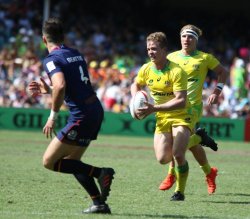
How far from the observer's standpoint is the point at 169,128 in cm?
1067

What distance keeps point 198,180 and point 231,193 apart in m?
1.73

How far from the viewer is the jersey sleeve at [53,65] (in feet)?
28.5

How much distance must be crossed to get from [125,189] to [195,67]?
194 centimetres

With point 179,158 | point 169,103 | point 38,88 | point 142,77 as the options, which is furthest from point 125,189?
point 38,88

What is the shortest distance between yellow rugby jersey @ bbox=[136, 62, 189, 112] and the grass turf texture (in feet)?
4.34

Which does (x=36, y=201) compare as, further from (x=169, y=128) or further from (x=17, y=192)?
(x=169, y=128)

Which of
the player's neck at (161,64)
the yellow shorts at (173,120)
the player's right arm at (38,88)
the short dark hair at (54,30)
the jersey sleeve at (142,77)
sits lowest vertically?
the yellow shorts at (173,120)

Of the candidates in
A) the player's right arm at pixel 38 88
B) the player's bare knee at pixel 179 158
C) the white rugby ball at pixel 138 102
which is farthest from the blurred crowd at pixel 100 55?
the player's right arm at pixel 38 88

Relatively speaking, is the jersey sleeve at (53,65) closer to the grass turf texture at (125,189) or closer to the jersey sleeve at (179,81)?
the grass turf texture at (125,189)

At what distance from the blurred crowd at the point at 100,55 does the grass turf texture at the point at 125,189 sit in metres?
6.28

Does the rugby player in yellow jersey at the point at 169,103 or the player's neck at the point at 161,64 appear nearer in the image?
the rugby player in yellow jersey at the point at 169,103

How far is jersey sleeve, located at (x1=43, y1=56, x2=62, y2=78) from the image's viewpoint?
28.5ft

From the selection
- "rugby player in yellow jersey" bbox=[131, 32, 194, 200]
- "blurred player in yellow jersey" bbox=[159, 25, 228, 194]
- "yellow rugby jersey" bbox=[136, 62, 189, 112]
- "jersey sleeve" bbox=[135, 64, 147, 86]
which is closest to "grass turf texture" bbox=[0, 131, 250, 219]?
"blurred player in yellow jersey" bbox=[159, 25, 228, 194]

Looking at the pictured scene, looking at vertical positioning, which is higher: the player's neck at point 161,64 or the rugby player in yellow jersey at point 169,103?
the player's neck at point 161,64
